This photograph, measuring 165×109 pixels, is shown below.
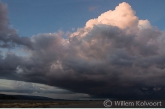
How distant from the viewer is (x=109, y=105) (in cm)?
11262

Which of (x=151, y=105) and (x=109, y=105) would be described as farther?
(x=109, y=105)

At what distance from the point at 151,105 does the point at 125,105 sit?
13084 millimetres

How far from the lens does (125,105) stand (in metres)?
105

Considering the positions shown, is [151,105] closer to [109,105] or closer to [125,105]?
[125,105]

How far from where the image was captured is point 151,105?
100 m

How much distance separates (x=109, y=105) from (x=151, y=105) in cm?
2331

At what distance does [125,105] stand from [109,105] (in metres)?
10.6

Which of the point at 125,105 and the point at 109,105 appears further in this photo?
the point at 109,105

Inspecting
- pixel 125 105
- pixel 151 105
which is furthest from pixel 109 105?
pixel 151 105
